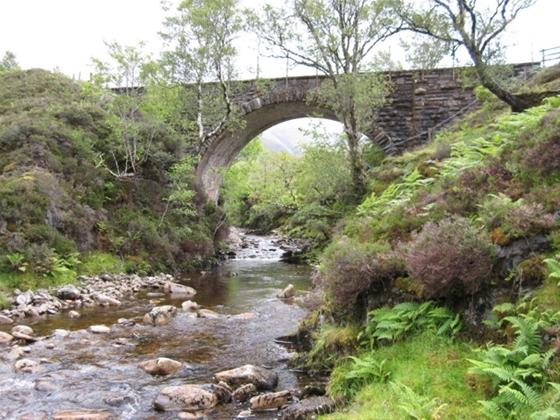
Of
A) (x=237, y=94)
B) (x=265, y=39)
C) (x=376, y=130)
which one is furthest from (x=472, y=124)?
(x=237, y=94)

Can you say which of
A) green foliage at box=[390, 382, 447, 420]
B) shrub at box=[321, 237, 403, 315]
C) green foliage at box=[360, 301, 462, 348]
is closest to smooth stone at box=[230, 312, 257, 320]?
shrub at box=[321, 237, 403, 315]

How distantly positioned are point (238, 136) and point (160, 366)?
24806 mm

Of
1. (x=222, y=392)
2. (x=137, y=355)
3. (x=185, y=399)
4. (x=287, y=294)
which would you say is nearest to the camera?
(x=185, y=399)

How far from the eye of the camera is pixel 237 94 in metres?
29.5

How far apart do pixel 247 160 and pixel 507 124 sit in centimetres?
3252

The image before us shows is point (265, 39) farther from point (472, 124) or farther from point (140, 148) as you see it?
point (472, 124)

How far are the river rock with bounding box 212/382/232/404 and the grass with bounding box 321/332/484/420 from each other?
193 centimetres

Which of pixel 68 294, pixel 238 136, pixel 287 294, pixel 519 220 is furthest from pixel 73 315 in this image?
A: pixel 238 136

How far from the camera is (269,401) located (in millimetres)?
7141

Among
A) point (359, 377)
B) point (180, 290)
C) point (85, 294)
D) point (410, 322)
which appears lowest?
point (180, 290)

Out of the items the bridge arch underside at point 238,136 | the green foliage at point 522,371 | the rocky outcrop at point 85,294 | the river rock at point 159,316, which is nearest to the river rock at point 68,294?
the rocky outcrop at point 85,294

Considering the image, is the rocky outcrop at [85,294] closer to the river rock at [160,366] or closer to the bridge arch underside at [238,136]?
the river rock at [160,366]

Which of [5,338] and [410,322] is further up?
[410,322]

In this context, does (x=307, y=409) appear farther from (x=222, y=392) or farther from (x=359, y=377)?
(x=222, y=392)
